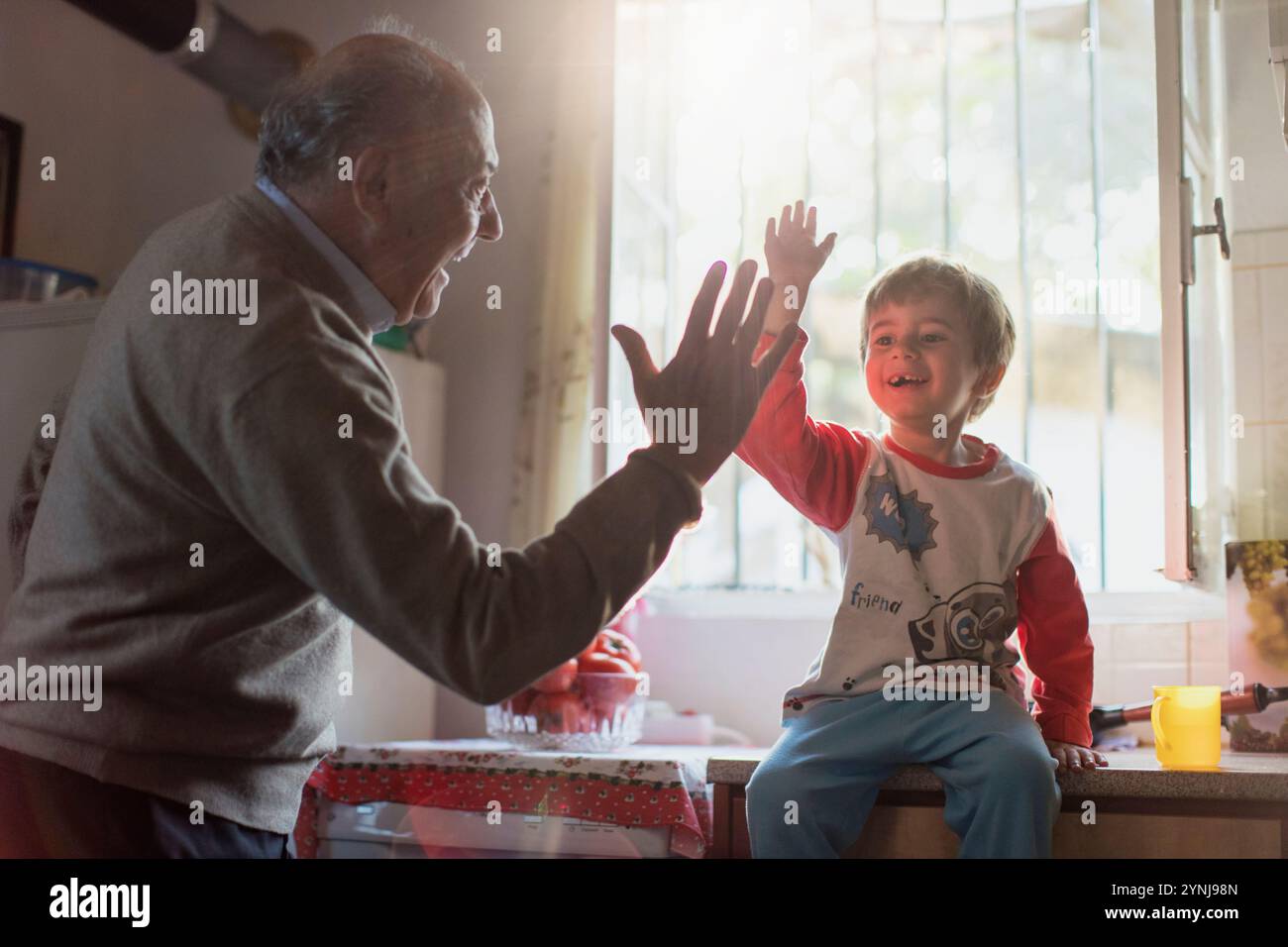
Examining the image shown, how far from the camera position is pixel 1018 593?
1.35 m

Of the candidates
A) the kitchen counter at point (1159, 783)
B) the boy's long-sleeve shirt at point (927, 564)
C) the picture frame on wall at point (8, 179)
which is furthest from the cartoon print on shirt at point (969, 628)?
the picture frame on wall at point (8, 179)

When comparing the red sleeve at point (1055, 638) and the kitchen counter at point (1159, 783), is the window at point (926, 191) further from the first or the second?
the kitchen counter at point (1159, 783)

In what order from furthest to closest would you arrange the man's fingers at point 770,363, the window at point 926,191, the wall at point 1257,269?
the window at point 926,191 < the wall at point 1257,269 < the man's fingers at point 770,363

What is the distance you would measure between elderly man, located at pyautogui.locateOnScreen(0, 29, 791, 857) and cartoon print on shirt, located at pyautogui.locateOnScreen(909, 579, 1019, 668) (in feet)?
1.70

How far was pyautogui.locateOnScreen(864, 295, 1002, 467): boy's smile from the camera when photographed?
135cm

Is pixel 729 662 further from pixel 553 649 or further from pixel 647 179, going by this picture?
pixel 553 649

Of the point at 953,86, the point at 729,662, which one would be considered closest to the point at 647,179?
the point at 953,86

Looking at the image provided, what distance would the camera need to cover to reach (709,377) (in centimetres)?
81

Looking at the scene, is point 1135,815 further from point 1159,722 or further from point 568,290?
point 568,290

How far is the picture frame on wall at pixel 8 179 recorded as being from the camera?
2193 mm

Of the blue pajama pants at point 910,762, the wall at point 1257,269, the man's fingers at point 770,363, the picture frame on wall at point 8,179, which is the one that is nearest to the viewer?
the man's fingers at point 770,363

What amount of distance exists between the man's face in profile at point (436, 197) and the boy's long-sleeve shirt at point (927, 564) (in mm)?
429

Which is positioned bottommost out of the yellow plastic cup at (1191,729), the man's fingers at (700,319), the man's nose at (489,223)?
the yellow plastic cup at (1191,729)
